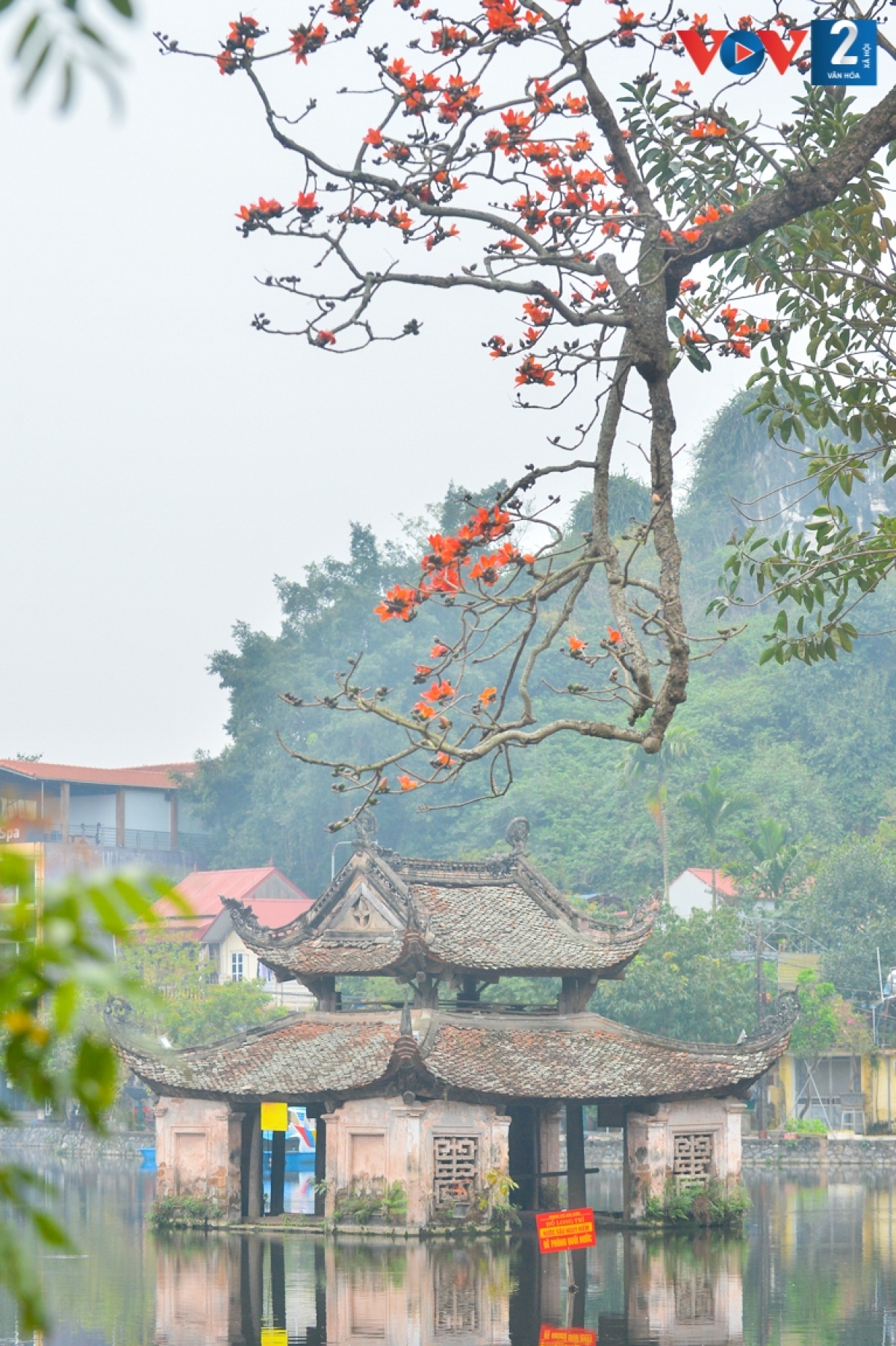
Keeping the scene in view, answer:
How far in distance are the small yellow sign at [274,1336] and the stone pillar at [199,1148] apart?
467 inches

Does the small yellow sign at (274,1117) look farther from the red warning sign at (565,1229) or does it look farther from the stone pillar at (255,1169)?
the red warning sign at (565,1229)

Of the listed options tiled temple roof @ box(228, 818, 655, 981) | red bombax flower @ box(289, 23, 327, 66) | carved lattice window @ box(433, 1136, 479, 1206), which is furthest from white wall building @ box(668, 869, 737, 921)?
red bombax flower @ box(289, 23, 327, 66)

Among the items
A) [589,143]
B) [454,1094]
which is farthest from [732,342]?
[454,1094]

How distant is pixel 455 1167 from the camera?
31.7 metres

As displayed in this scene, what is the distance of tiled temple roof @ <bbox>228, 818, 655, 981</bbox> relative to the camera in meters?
34.2

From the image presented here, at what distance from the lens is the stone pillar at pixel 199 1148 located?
111 feet

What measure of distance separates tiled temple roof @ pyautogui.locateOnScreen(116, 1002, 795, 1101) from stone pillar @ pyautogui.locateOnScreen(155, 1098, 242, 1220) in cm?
51

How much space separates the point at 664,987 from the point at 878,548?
42.7 metres

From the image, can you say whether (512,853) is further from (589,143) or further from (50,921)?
(50,921)

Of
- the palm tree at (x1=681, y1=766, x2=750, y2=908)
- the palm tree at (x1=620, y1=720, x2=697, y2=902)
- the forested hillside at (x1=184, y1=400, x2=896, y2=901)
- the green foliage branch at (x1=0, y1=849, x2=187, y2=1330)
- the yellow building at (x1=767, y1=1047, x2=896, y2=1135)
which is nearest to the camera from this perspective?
the green foliage branch at (x1=0, y1=849, x2=187, y2=1330)

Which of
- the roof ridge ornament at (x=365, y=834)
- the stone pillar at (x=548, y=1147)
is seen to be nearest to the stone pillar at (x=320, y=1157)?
the stone pillar at (x=548, y=1147)

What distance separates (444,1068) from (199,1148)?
5.40m

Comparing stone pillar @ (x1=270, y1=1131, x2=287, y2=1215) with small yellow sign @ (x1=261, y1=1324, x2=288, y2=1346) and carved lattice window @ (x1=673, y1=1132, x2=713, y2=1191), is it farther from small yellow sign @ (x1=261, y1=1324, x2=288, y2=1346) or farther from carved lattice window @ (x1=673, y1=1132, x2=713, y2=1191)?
small yellow sign @ (x1=261, y1=1324, x2=288, y2=1346)

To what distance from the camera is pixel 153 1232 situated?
1332 inches
